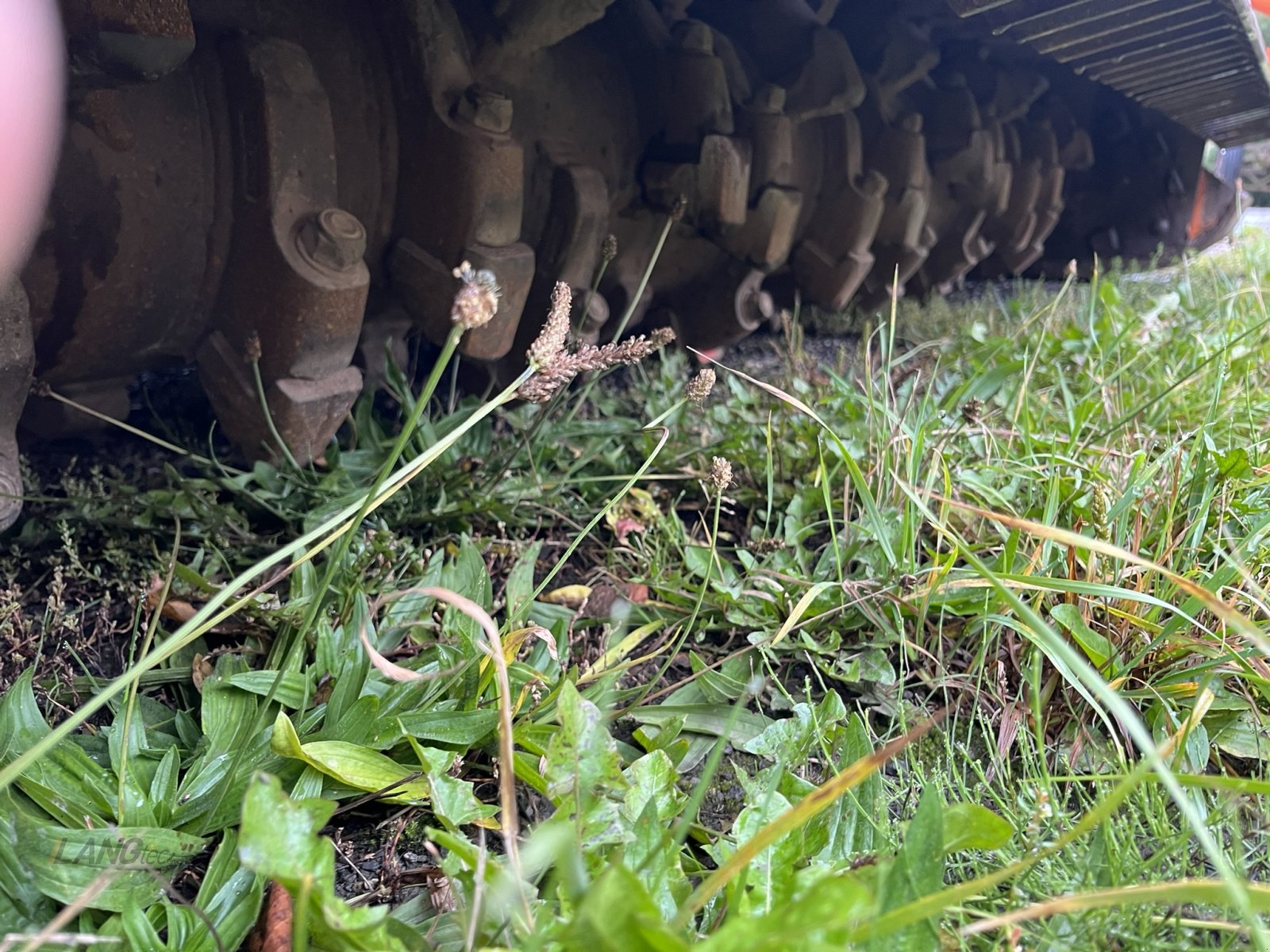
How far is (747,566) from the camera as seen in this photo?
3.14ft

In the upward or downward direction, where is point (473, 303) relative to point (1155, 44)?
downward

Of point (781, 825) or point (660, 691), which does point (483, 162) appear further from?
point (781, 825)

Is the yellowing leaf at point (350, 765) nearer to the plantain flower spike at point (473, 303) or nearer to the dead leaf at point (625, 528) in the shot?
the plantain flower spike at point (473, 303)

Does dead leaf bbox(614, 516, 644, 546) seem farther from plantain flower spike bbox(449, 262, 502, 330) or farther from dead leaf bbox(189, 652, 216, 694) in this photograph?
plantain flower spike bbox(449, 262, 502, 330)

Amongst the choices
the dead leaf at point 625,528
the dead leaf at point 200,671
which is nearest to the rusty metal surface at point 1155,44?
the dead leaf at point 625,528

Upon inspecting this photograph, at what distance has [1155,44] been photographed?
5.45 feet

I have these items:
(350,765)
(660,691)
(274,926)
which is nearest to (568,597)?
(660,691)

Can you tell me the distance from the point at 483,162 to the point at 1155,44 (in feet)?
4.77

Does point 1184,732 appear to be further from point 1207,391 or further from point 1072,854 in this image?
point 1207,391

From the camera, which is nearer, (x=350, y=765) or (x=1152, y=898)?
(x=1152, y=898)

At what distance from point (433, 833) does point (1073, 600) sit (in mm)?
Answer: 649

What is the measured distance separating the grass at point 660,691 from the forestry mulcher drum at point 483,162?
190 millimetres

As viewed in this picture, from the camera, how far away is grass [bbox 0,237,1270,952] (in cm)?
46

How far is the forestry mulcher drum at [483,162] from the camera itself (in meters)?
0.93
